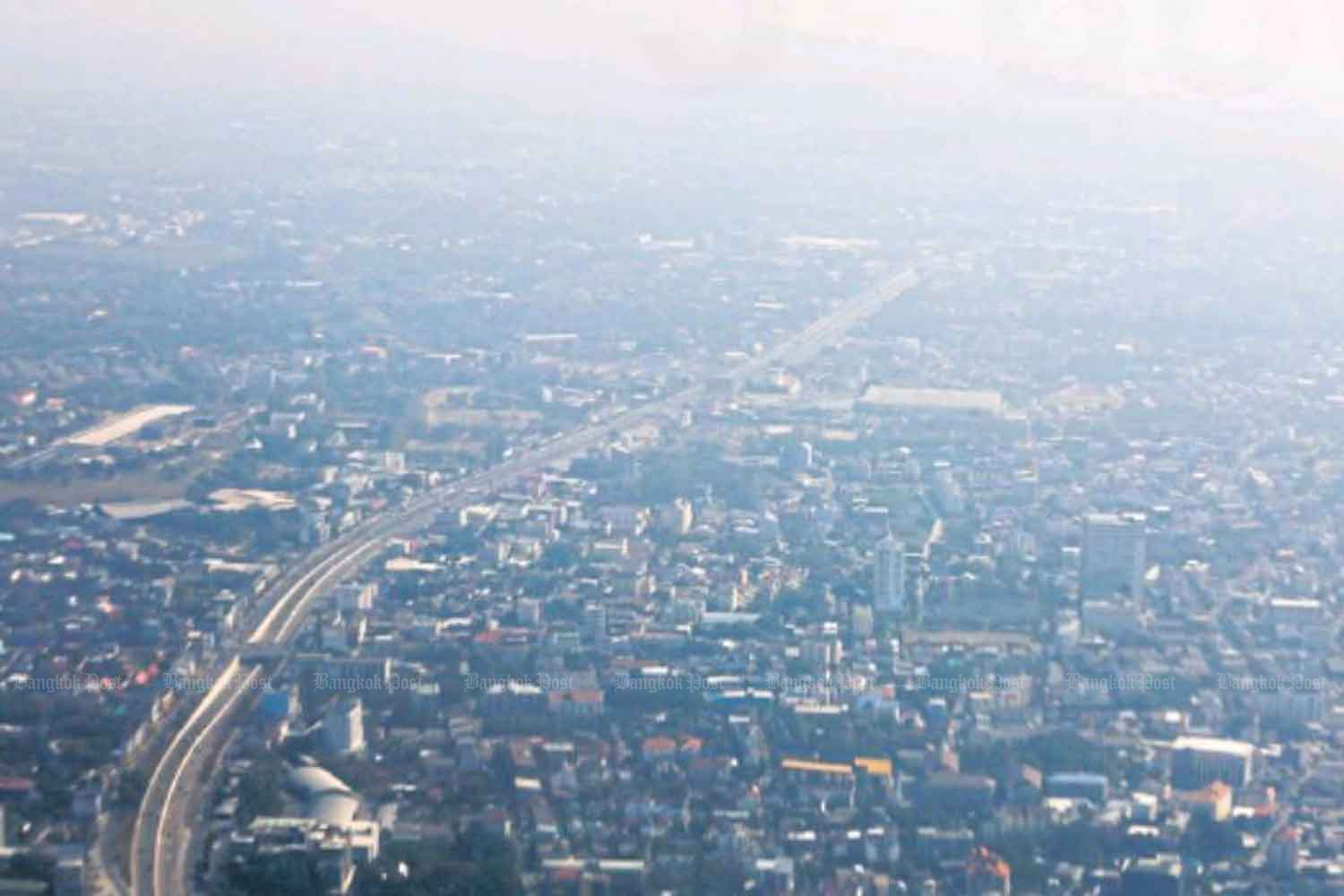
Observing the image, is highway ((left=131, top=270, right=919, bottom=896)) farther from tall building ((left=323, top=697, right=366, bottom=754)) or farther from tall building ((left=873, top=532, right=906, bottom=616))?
tall building ((left=873, top=532, right=906, bottom=616))

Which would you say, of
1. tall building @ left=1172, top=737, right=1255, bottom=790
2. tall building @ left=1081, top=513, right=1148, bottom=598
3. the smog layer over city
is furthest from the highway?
tall building @ left=1172, top=737, right=1255, bottom=790

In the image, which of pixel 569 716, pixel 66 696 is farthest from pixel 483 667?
pixel 66 696

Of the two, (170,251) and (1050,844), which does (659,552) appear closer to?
(1050,844)

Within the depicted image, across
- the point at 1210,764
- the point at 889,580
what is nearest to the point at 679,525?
the point at 889,580

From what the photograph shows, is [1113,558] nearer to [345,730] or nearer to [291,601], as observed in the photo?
[291,601]

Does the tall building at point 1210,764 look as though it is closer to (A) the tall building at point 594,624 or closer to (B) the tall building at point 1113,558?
(B) the tall building at point 1113,558
